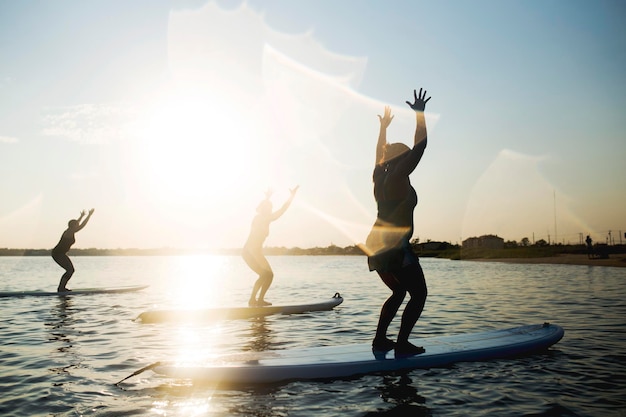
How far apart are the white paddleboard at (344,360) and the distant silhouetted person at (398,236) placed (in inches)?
15.3

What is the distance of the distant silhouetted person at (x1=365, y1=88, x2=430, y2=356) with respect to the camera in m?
6.49

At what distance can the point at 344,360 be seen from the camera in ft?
21.0

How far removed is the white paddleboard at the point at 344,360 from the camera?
5906 millimetres

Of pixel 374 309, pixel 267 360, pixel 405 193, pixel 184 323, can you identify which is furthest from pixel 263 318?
pixel 405 193

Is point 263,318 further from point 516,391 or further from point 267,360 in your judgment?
point 516,391

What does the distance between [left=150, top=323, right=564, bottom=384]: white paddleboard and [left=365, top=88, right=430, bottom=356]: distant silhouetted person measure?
39cm

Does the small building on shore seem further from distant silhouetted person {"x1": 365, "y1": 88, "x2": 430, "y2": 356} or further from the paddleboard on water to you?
distant silhouetted person {"x1": 365, "y1": 88, "x2": 430, "y2": 356}

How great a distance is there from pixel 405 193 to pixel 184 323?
26.2ft

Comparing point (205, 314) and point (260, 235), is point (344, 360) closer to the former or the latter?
point (260, 235)

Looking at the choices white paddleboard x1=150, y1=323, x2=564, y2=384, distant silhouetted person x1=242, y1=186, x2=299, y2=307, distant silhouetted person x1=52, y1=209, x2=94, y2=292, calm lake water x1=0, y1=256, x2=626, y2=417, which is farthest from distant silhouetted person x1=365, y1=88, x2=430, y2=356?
distant silhouetted person x1=52, y1=209, x2=94, y2=292

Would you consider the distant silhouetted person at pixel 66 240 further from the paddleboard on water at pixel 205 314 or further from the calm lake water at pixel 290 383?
the paddleboard on water at pixel 205 314

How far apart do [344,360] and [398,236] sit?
1.82 metres

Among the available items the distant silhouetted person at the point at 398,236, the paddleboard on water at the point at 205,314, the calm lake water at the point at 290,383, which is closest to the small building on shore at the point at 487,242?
the calm lake water at the point at 290,383

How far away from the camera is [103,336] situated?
1008 cm
